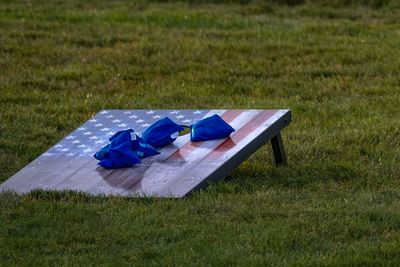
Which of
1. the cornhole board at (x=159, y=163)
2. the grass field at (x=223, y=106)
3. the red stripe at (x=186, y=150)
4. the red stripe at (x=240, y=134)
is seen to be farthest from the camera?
the red stripe at (x=186, y=150)

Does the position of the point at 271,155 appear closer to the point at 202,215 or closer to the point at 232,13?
the point at 202,215

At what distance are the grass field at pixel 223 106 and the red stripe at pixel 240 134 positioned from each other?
0.24 metres

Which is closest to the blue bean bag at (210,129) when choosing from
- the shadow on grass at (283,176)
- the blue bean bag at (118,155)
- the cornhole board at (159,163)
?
the cornhole board at (159,163)

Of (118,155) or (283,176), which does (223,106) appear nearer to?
(283,176)

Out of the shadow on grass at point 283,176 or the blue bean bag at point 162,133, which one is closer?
the shadow on grass at point 283,176

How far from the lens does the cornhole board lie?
7.75 metres

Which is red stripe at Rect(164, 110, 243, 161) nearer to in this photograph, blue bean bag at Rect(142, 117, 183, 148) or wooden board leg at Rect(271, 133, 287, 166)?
blue bean bag at Rect(142, 117, 183, 148)

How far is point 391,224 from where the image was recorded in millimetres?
6766

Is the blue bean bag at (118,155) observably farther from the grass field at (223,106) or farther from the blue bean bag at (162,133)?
the grass field at (223,106)

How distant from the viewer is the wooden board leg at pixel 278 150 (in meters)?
8.45

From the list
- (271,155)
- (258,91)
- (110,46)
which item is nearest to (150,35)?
(110,46)

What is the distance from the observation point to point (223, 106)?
10734 millimetres

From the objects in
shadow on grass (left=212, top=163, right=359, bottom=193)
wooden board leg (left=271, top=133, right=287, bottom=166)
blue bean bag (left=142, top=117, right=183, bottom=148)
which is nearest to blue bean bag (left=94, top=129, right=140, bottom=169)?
blue bean bag (left=142, top=117, right=183, bottom=148)

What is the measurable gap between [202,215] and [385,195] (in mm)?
1296
